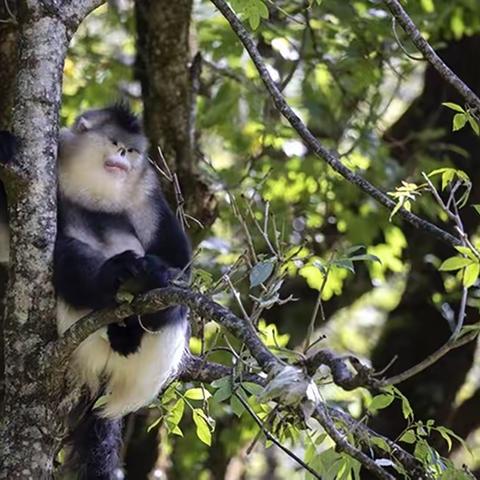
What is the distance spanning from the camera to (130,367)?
296cm

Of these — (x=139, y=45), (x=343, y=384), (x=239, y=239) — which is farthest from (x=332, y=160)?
(x=239, y=239)

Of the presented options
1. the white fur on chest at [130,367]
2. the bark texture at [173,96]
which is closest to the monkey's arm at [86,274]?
the white fur on chest at [130,367]

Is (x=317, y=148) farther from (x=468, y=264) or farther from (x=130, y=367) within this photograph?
(x=130, y=367)

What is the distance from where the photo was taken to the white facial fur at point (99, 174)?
10.1 ft

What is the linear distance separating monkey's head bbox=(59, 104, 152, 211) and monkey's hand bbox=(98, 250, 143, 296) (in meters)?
0.44

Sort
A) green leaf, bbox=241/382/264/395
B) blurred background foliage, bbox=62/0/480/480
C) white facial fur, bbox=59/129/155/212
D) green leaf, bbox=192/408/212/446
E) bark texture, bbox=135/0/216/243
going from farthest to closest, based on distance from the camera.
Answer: blurred background foliage, bbox=62/0/480/480 → bark texture, bbox=135/0/216/243 → white facial fur, bbox=59/129/155/212 → green leaf, bbox=192/408/212/446 → green leaf, bbox=241/382/264/395

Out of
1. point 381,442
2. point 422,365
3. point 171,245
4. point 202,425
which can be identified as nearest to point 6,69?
point 171,245

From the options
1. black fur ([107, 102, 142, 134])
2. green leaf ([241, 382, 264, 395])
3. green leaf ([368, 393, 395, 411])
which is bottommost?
black fur ([107, 102, 142, 134])

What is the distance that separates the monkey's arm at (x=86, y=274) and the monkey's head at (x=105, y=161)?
31cm

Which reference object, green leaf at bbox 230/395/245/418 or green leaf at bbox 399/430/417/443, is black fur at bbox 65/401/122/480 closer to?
green leaf at bbox 230/395/245/418

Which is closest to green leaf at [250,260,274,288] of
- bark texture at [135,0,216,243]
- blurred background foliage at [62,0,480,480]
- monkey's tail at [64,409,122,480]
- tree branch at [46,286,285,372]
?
tree branch at [46,286,285,372]

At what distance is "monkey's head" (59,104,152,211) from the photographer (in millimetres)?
3076

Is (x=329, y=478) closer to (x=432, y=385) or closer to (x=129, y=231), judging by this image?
(x=129, y=231)

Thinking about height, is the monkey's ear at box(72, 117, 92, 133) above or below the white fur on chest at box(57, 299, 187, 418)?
above
